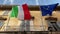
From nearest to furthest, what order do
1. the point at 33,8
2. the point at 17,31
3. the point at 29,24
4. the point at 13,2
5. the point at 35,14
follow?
1. the point at 17,31
2. the point at 29,24
3. the point at 35,14
4. the point at 33,8
5. the point at 13,2

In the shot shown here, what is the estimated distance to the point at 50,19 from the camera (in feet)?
41.8

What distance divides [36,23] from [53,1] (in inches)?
198

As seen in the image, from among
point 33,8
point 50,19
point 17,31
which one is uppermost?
point 33,8

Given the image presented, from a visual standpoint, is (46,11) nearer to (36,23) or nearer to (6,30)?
(36,23)

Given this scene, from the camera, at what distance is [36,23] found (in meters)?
11.8

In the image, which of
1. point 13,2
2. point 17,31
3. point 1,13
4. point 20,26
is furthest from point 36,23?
point 13,2

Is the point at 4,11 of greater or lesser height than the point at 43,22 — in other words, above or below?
above

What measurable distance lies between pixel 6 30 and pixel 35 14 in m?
3.88

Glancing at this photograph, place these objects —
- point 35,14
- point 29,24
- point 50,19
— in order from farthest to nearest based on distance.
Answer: point 35,14 → point 50,19 → point 29,24

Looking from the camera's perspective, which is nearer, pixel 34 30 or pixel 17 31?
pixel 17 31

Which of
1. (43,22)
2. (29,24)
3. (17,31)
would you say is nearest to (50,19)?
(43,22)

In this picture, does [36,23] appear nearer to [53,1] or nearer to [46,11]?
[46,11]

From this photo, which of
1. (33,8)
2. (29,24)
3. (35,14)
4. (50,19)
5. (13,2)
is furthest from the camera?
(13,2)

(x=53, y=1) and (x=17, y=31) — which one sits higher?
(x=53, y=1)
